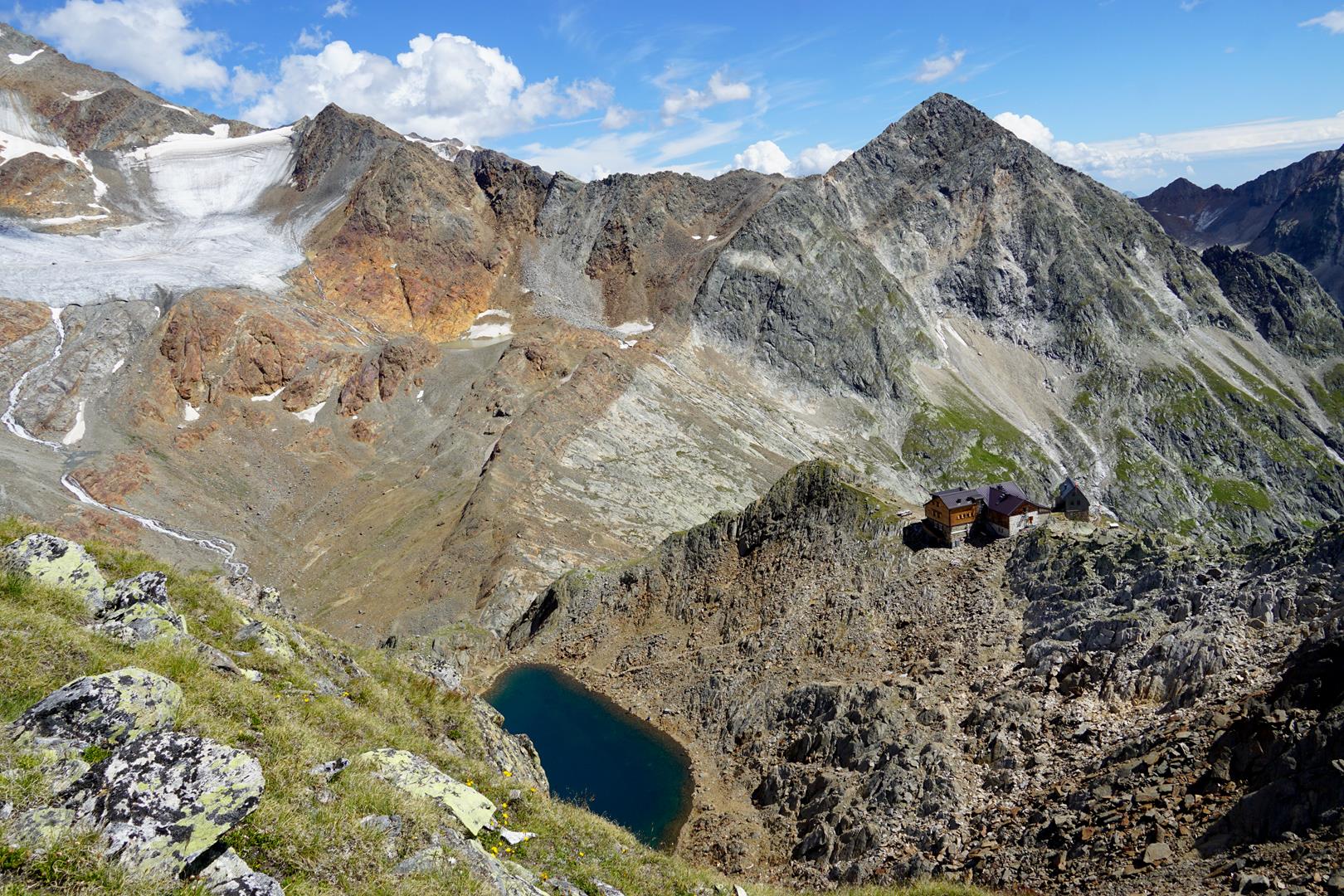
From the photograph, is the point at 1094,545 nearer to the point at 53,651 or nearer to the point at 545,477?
the point at 53,651

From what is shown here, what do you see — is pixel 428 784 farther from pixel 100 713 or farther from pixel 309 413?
pixel 309 413

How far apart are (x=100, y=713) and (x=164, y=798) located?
224cm

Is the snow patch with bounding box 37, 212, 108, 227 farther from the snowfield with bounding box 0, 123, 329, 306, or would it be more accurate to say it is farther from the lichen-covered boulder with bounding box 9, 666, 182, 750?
the lichen-covered boulder with bounding box 9, 666, 182, 750

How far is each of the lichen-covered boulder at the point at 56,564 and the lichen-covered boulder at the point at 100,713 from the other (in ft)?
21.4

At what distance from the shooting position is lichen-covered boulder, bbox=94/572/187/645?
15761 millimetres

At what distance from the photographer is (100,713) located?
1075cm

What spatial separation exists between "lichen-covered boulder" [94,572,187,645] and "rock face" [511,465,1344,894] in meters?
29.8

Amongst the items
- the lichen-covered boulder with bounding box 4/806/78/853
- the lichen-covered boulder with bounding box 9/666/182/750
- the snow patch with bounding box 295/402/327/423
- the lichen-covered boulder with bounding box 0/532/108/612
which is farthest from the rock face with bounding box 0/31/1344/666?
the lichen-covered boulder with bounding box 4/806/78/853

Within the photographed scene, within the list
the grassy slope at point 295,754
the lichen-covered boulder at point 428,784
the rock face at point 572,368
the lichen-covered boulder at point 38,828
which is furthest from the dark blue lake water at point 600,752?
the lichen-covered boulder at point 38,828

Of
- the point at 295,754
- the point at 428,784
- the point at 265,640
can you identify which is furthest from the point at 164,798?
the point at 265,640

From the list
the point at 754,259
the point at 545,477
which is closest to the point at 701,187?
the point at 754,259

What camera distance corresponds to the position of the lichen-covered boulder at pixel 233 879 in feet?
30.2

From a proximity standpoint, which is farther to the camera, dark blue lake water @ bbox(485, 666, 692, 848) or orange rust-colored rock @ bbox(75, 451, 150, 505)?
orange rust-colored rock @ bbox(75, 451, 150, 505)

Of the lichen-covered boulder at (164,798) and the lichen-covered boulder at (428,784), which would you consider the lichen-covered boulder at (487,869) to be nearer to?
the lichen-covered boulder at (428,784)
